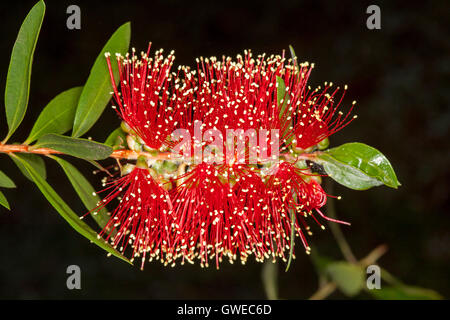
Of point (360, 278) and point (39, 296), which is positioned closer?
point (360, 278)

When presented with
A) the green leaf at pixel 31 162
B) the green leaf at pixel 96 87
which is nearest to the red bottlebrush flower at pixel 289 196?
the green leaf at pixel 96 87

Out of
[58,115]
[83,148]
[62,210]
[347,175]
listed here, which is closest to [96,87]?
[58,115]

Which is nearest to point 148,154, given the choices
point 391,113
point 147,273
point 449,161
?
point 147,273

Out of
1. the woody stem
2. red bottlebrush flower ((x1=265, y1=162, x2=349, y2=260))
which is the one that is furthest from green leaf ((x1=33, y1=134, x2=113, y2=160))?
red bottlebrush flower ((x1=265, y1=162, x2=349, y2=260))

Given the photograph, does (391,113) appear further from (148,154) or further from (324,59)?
(148,154)

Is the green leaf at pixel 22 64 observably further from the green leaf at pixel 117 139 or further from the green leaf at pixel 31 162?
the green leaf at pixel 117 139

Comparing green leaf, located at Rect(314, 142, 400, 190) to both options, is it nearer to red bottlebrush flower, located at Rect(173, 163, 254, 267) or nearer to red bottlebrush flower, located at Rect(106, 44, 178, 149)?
red bottlebrush flower, located at Rect(173, 163, 254, 267)

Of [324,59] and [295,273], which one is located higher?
[324,59]
